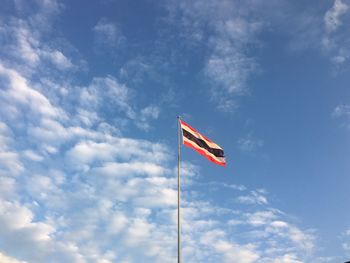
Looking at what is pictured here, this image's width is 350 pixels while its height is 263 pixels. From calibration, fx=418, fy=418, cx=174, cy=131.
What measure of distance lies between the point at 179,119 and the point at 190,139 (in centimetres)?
195

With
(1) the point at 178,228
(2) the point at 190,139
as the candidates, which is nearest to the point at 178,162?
(2) the point at 190,139

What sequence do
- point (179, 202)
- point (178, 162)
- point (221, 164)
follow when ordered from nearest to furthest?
point (179, 202), point (178, 162), point (221, 164)

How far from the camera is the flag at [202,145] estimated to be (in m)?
31.0

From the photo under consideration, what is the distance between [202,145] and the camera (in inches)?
1256

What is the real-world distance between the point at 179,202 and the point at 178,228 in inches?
81.3

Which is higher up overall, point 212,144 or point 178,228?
point 212,144

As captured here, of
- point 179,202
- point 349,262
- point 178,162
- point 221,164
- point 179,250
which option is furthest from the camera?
point 349,262

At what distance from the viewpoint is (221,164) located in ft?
105

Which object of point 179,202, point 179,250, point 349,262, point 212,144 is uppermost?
point 212,144

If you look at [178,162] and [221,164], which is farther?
[221,164]

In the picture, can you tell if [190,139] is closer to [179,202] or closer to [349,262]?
[179,202]

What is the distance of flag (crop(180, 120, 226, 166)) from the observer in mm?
31031

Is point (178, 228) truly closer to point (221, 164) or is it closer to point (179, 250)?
point (179, 250)

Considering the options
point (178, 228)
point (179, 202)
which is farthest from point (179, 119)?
point (178, 228)
